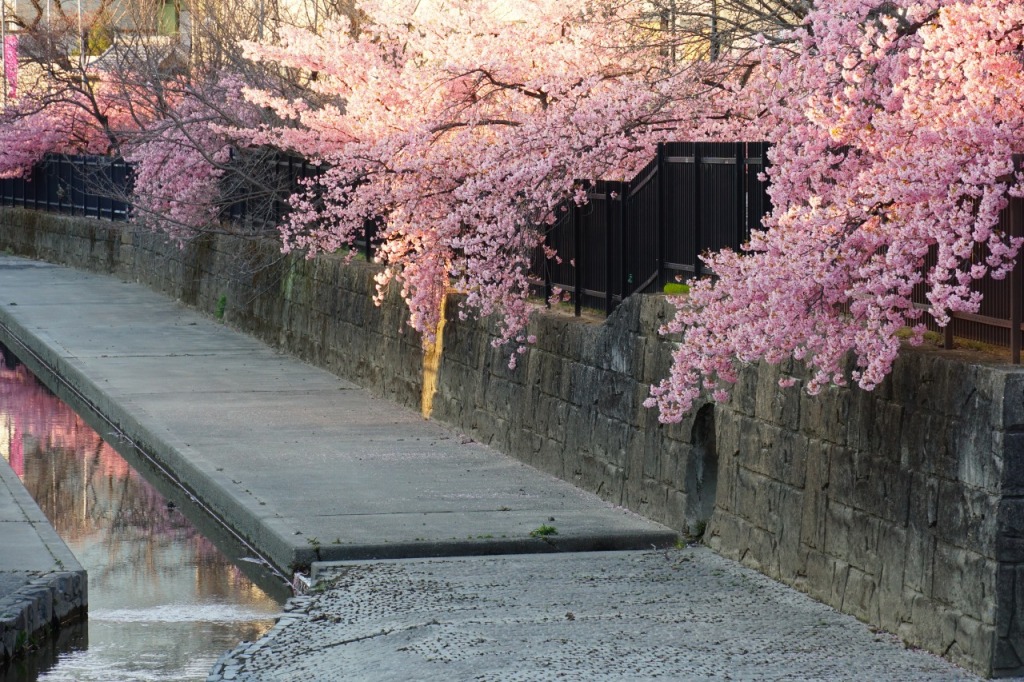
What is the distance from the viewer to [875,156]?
8195 mm

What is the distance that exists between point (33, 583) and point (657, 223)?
15.7ft

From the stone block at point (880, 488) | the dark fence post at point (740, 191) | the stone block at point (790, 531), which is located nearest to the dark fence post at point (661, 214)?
the dark fence post at point (740, 191)

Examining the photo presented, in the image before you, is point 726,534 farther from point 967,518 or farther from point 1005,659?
point 1005,659

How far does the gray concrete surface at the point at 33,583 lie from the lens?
8305 millimetres

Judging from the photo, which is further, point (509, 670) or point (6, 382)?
point (6, 382)

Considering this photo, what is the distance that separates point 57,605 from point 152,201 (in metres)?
16.1

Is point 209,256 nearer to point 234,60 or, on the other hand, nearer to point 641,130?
point 234,60

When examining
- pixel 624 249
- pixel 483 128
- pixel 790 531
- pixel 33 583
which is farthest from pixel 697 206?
pixel 33 583

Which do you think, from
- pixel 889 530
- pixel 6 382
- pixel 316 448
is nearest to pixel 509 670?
pixel 889 530

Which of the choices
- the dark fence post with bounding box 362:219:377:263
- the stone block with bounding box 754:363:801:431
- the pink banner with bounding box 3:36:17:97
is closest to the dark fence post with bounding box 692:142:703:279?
the stone block with bounding box 754:363:801:431

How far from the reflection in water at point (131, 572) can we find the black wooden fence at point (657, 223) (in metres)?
3.28

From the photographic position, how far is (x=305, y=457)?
41.8 feet

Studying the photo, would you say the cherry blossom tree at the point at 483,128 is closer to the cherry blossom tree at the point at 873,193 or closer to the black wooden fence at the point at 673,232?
the black wooden fence at the point at 673,232

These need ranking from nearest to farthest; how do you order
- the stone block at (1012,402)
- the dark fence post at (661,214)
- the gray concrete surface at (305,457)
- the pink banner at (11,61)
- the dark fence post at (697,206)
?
the stone block at (1012,402) < the gray concrete surface at (305,457) < the dark fence post at (697,206) < the dark fence post at (661,214) < the pink banner at (11,61)
